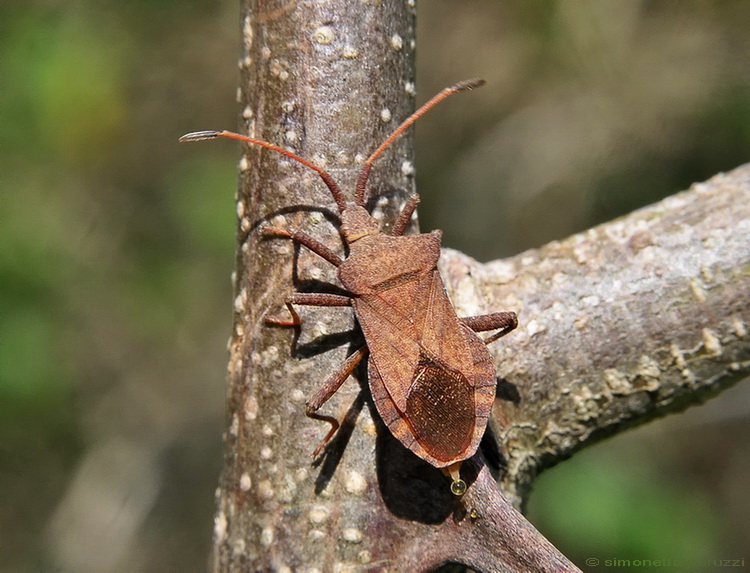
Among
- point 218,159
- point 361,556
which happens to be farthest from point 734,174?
point 218,159

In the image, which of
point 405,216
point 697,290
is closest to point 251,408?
point 405,216

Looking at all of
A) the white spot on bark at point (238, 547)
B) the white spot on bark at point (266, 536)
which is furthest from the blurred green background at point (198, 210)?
the white spot on bark at point (266, 536)

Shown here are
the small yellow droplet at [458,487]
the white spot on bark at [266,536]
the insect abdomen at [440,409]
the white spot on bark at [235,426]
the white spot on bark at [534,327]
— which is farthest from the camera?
the white spot on bark at [534,327]

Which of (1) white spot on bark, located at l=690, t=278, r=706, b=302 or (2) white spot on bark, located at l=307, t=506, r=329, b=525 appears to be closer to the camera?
(2) white spot on bark, located at l=307, t=506, r=329, b=525

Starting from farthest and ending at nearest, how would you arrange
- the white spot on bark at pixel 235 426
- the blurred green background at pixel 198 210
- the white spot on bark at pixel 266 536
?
the blurred green background at pixel 198 210
the white spot on bark at pixel 235 426
the white spot on bark at pixel 266 536

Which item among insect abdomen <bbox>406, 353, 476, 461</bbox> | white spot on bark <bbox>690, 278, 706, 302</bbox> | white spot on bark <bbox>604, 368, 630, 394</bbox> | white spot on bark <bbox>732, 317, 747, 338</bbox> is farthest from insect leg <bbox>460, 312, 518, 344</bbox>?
white spot on bark <bbox>732, 317, 747, 338</bbox>

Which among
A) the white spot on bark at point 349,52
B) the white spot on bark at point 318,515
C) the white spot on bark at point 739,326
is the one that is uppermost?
the white spot on bark at point 349,52

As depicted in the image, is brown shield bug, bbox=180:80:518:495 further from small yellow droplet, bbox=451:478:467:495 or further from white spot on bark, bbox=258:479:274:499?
white spot on bark, bbox=258:479:274:499

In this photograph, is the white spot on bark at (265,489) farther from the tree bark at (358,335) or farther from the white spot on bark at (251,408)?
the white spot on bark at (251,408)

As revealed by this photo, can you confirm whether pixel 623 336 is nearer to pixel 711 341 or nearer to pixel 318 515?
pixel 711 341
